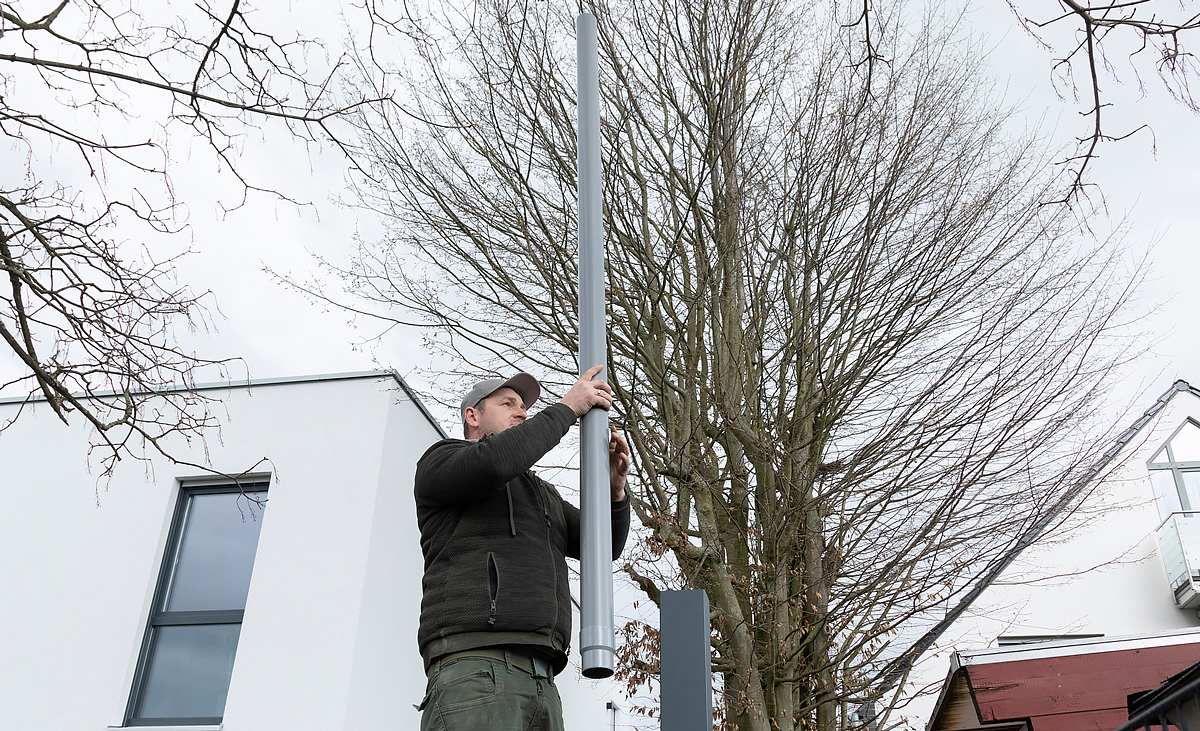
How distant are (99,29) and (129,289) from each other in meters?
0.86

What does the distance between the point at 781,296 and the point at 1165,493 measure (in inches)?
291

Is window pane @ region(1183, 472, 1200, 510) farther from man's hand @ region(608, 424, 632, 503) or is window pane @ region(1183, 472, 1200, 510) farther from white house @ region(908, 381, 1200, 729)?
man's hand @ region(608, 424, 632, 503)

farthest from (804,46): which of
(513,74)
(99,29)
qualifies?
(99,29)

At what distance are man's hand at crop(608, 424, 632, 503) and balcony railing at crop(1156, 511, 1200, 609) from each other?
972 cm

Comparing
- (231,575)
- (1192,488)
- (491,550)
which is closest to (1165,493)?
(1192,488)

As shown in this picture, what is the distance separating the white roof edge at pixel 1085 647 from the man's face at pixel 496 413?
4982 mm

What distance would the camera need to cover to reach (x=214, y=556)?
8719 mm

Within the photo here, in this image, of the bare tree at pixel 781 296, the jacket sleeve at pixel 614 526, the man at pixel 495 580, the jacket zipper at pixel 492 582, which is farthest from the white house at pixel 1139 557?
the jacket zipper at pixel 492 582

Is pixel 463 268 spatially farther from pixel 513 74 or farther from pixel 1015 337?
pixel 1015 337

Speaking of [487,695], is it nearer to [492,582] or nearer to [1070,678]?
[492,582]

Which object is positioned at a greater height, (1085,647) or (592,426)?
(1085,647)

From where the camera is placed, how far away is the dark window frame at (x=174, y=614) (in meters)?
8.05

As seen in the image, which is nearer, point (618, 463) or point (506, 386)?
point (618, 463)

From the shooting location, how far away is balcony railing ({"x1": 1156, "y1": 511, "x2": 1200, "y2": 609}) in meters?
10.4
